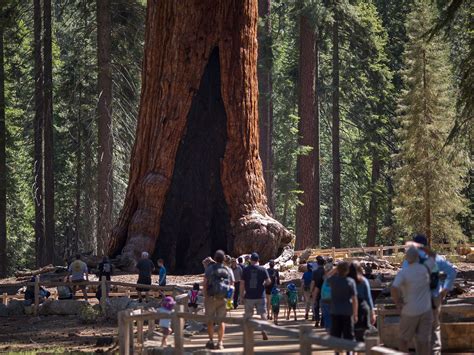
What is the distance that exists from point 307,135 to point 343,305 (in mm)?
33336

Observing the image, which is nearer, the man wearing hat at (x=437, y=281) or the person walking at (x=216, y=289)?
the man wearing hat at (x=437, y=281)

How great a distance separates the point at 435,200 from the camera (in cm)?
4544

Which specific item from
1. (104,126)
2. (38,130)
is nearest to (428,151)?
(104,126)

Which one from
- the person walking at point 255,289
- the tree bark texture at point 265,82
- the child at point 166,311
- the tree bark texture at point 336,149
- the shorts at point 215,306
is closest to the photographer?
the shorts at point 215,306

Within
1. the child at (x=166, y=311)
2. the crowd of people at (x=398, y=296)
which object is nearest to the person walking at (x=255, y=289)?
the crowd of people at (x=398, y=296)

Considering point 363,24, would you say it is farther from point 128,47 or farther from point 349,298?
point 349,298

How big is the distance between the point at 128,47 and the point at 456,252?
54.3 ft

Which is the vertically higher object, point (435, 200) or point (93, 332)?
point (435, 200)

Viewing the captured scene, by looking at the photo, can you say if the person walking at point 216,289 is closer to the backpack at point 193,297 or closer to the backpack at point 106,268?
the backpack at point 193,297

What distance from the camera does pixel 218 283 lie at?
17203 mm

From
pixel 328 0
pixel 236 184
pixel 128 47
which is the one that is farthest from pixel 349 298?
pixel 328 0

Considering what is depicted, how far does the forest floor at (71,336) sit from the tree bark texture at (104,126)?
24.5 feet

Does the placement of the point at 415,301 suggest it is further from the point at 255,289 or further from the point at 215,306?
the point at 255,289

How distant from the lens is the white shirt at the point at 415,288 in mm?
12695
